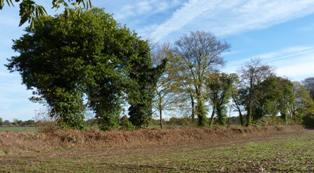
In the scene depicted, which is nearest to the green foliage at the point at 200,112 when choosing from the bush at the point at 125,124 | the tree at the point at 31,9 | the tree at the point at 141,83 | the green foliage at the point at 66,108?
the tree at the point at 141,83

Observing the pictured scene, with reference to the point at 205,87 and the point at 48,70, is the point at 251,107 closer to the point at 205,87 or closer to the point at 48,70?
the point at 205,87

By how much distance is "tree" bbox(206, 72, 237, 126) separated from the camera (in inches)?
2219

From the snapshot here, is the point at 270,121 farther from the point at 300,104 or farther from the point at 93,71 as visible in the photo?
the point at 93,71

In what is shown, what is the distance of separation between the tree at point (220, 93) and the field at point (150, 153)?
764 cm

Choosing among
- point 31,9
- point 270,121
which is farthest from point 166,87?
→ point 31,9

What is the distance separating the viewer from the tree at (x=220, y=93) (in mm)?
56375

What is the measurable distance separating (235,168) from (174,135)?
2298cm

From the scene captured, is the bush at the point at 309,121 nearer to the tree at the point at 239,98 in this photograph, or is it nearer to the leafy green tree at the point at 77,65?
the tree at the point at 239,98

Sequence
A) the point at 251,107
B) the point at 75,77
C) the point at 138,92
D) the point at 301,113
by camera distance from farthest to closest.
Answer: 1. the point at 301,113
2. the point at 251,107
3. the point at 138,92
4. the point at 75,77

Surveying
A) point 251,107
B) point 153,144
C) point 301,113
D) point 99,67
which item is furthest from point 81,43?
point 301,113

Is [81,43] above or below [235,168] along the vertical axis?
above

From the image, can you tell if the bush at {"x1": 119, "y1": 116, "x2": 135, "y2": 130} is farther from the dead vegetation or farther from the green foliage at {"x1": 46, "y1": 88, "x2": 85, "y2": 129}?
the green foliage at {"x1": 46, "y1": 88, "x2": 85, "y2": 129}

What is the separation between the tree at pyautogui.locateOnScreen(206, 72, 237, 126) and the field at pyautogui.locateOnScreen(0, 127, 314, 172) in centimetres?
764

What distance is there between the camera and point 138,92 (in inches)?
1465
